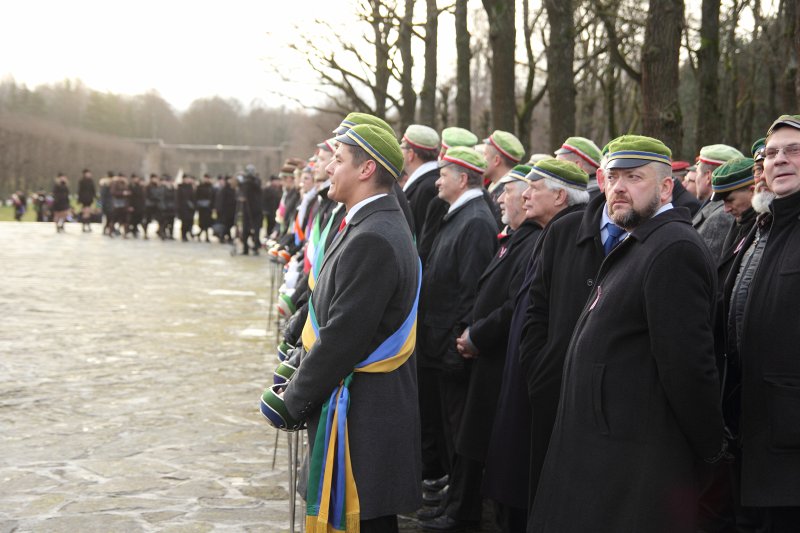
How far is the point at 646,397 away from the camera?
12.3 feet

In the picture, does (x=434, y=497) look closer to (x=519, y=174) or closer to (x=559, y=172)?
(x=519, y=174)

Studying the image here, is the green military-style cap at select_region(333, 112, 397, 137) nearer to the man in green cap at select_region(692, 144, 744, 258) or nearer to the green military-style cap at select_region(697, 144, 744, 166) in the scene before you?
the man in green cap at select_region(692, 144, 744, 258)

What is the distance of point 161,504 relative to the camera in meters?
6.18

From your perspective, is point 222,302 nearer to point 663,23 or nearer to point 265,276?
point 265,276

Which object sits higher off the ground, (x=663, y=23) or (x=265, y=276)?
(x=663, y=23)

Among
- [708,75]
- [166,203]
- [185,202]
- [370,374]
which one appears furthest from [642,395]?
[166,203]

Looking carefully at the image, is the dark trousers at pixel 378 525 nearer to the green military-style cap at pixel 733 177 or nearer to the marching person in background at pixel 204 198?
the green military-style cap at pixel 733 177

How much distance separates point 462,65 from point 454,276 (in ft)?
31.1

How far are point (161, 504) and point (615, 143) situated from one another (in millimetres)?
3672

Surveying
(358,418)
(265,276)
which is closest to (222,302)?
(265,276)

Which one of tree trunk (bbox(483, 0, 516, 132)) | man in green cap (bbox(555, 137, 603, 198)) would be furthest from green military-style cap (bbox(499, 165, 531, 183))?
tree trunk (bbox(483, 0, 516, 132))

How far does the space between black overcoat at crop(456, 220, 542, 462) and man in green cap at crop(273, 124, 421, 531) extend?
122 cm

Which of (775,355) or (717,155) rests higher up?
(717,155)

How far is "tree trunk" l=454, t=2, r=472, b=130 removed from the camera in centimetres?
1484
